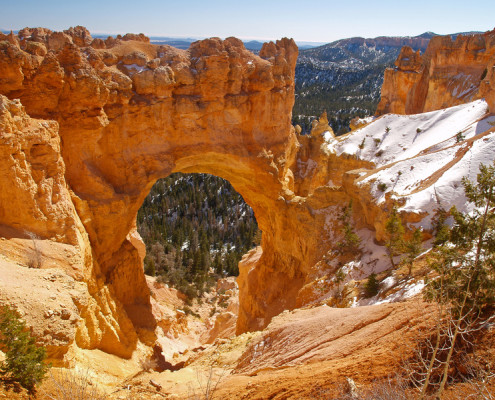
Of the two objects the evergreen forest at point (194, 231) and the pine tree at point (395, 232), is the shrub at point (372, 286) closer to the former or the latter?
the pine tree at point (395, 232)

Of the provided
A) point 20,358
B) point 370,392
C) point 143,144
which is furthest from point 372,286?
point 143,144

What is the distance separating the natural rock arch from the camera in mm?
15688

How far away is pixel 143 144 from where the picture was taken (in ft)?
65.6

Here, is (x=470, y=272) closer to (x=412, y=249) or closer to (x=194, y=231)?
(x=412, y=249)

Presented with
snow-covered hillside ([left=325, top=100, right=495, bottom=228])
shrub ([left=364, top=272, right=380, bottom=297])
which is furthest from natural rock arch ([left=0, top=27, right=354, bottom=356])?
shrub ([left=364, top=272, right=380, bottom=297])

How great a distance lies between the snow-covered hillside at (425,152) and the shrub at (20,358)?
14.7 metres

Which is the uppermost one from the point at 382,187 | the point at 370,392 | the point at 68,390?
the point at 382,187

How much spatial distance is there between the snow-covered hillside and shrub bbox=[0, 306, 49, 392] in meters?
14.7

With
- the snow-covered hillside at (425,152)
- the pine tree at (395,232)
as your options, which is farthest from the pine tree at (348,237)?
the pine tree at (395,232)

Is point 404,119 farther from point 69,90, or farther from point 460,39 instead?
point 69,90

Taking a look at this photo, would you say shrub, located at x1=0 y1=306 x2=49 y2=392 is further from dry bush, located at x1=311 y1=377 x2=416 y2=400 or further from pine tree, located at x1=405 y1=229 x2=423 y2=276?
pine tree, located at x1=405 y1=229 x2=423 y2=276

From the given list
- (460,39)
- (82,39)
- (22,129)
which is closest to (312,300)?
(22,129)

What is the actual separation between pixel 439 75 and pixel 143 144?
3832cm

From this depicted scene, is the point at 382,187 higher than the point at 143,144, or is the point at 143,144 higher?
the point at 143,144
